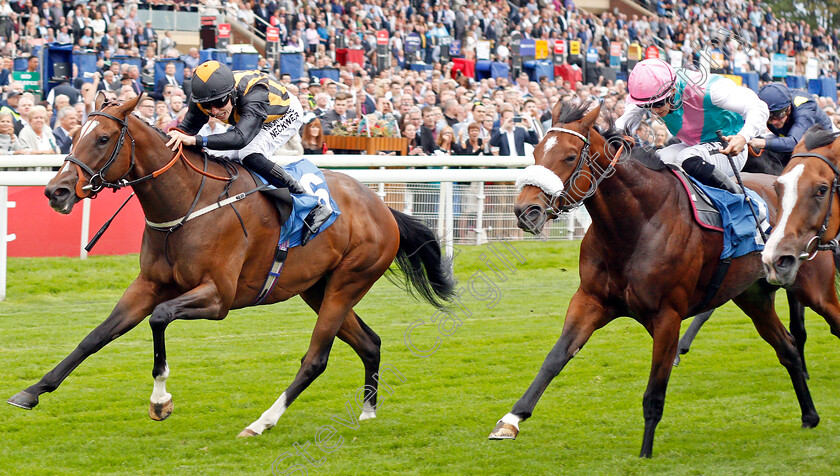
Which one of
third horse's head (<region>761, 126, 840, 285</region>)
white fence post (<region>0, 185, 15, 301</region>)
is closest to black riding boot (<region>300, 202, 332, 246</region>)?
third horse's head (<region>761, 126, 840, 285</region>)

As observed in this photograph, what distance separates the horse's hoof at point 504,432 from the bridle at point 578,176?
922 mm

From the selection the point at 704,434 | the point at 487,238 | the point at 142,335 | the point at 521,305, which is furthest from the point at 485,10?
the point at 704,434

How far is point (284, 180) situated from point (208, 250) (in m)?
0.66

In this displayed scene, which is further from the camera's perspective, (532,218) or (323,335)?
(323,335)

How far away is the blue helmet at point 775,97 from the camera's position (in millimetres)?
6016

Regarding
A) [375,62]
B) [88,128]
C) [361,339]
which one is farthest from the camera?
[375,62]

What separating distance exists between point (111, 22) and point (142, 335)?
35.1ft

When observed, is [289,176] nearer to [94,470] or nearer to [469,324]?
[94,470]

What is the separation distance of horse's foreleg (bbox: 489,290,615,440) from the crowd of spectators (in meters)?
1.70

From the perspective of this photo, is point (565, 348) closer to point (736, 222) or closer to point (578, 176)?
point (578, 176)

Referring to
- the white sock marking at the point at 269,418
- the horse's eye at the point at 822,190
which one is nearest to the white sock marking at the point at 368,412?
the white sock marking at the point at 269,418

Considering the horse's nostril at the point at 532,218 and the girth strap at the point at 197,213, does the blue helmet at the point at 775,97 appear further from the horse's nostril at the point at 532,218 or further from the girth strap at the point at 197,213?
the girth strap at the point at 197,213

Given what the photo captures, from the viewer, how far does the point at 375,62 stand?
61.4ft

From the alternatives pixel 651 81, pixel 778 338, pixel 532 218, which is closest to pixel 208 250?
pixel 532 218
